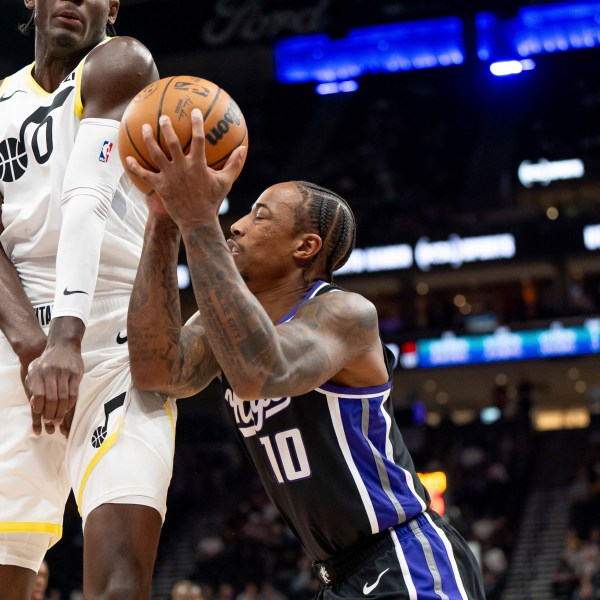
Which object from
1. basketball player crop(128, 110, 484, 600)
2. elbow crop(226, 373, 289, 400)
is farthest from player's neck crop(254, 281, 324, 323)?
elbow crop(226, 373, 289, 400)

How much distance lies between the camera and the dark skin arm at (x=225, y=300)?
2.75m

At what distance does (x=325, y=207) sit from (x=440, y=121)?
22.9 metres

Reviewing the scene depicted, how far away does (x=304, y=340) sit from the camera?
3043mm

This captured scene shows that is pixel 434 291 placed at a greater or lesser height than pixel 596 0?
lesser

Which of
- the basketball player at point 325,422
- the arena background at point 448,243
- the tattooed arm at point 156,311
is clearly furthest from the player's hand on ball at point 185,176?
the arena background at point 448,243

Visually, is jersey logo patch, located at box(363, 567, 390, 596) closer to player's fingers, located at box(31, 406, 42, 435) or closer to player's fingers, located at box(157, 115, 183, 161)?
player's fingers, located at box(31, 406, 42, 435)

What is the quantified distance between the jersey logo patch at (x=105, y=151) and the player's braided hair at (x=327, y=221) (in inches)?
27.3

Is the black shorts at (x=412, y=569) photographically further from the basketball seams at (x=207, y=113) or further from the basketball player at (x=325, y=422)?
the basketball seams at (x=207, y=113)

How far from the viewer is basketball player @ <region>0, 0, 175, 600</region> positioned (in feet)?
9.61

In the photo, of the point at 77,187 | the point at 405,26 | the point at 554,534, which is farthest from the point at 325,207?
the point at 405,26

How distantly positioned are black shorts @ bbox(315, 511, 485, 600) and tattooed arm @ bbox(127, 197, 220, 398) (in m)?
0.79

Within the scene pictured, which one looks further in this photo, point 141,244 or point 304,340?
point 141,244

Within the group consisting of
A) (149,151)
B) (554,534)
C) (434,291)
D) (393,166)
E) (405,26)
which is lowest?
(554,534)

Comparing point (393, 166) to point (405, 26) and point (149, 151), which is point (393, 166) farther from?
point (149, 151)
